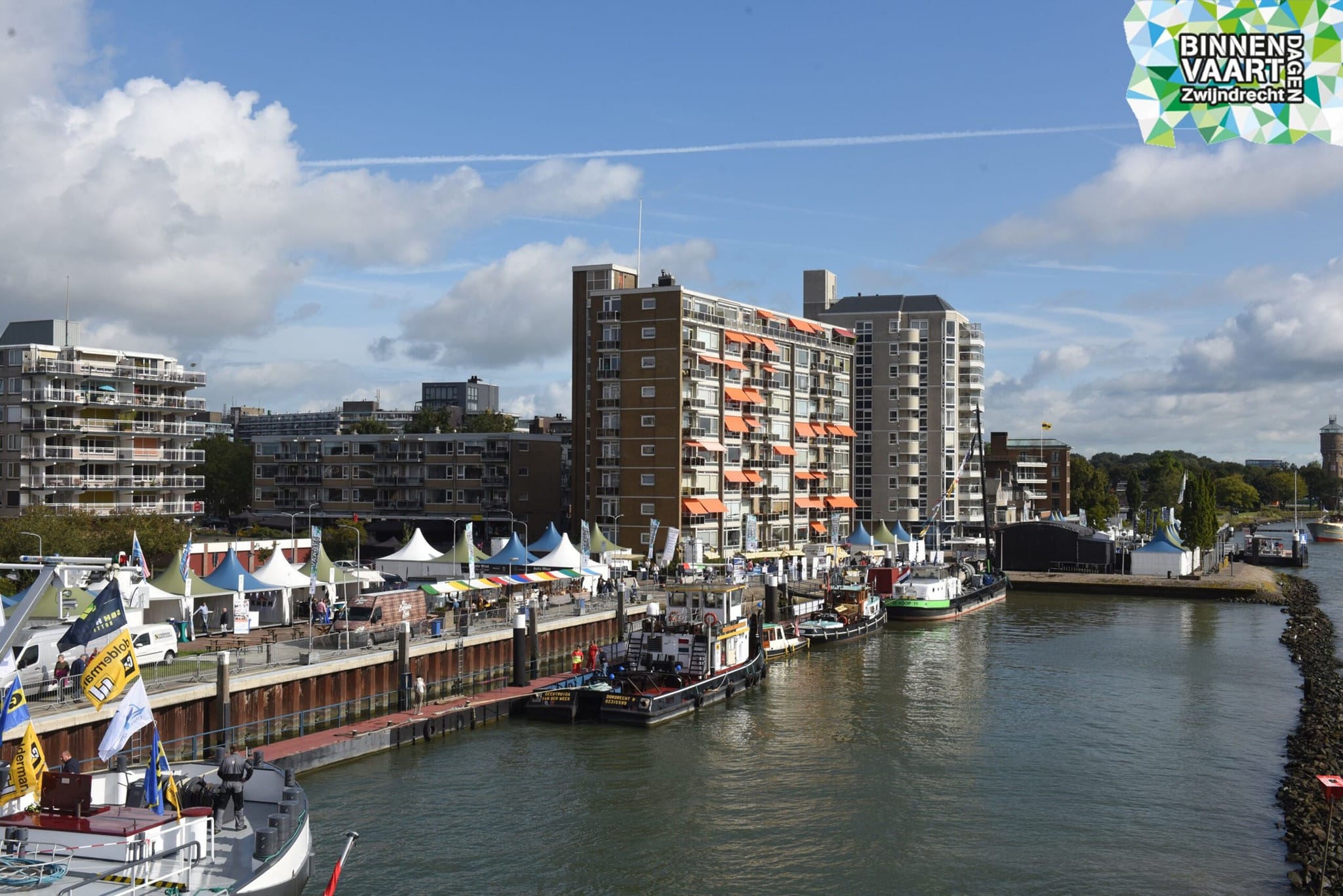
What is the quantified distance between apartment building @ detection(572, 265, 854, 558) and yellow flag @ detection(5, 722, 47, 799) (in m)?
67.8

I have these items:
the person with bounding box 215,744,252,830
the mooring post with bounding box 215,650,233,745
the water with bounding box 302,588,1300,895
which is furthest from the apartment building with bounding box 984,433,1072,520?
the person with bounding box 215,744,252,830

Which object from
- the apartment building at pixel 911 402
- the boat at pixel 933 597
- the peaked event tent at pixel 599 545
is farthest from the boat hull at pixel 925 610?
the apartment building at pixel 911 402

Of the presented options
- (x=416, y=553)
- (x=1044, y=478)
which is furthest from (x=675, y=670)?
(x=1044, y=478)

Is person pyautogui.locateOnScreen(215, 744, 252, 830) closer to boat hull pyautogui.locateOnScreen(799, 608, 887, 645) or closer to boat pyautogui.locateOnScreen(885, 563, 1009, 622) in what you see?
boat hull pyautogui.locateOnScreen(799, 608, 887, 645)

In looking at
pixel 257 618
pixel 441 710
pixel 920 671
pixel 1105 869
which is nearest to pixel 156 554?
pixel 257 618

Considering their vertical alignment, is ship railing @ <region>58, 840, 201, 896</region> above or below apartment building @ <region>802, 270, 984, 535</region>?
below

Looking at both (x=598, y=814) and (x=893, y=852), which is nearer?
(x=893, y=852)

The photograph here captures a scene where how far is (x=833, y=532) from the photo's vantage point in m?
109

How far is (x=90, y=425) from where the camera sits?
90688mm

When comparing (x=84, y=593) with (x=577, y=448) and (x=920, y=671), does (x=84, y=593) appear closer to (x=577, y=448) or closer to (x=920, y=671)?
(x=920, y=671)

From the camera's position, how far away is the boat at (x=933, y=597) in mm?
88562

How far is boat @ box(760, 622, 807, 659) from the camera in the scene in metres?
68.5

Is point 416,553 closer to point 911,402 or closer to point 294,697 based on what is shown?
point 294,697

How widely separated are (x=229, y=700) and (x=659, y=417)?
206 feet
